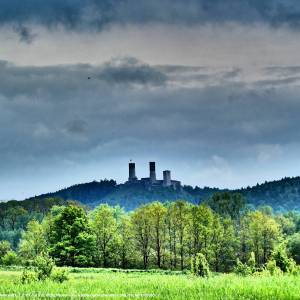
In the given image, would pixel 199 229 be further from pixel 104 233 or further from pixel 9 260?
pixel 9 260

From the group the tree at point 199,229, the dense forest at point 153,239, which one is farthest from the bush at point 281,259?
the tree at point 199,229

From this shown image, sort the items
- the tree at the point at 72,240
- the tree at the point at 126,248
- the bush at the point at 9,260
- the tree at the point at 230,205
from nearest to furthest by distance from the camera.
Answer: the tree at the point at 72,240 → the tree at the point at 126,248 → the bush at the point at 9,260 → the tree at the point at 230,205

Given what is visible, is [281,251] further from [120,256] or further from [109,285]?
[120,256]

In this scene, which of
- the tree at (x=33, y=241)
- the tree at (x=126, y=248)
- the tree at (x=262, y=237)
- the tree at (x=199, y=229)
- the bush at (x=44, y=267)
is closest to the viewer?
the bush at (x=44, y=267)

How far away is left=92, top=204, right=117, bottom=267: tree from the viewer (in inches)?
3856

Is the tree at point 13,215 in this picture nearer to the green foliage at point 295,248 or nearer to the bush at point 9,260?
the bush at point 9,260

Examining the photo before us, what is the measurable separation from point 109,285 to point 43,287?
232cm

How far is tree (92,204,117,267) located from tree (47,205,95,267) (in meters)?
4.26

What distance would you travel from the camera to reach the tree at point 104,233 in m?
97.9

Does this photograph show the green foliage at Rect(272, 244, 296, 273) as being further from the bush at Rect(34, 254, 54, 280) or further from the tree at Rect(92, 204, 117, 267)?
the tree at Rect(92, 204, 117, 267)

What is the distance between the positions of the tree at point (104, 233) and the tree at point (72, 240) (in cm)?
426

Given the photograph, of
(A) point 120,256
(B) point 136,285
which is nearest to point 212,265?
(A) point 120,256

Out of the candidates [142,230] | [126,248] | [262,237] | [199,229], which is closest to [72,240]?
[126,248]

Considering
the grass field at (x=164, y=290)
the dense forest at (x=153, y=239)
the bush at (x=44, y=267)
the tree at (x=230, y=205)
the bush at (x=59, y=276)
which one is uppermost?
the tree at (x=230, y=205)
